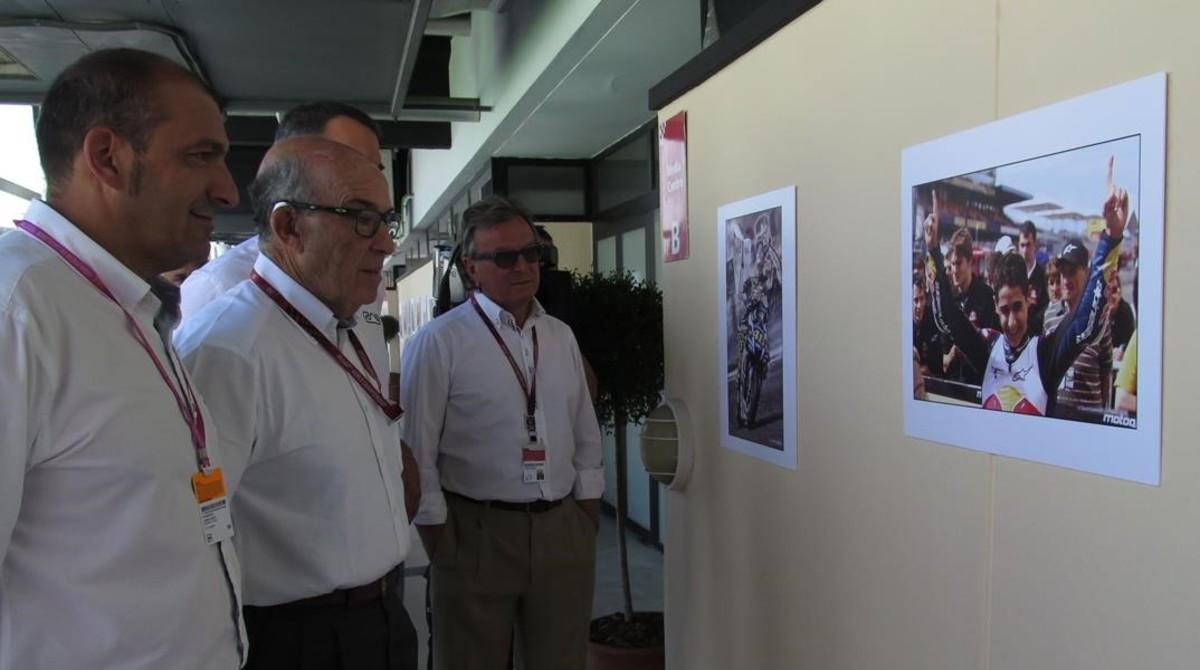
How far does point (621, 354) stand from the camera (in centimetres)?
324

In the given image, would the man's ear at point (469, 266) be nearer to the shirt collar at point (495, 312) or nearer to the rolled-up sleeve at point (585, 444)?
the shirt collar at point (495, 312)

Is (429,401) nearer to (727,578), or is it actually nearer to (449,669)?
(449,669)

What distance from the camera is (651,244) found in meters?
5.02

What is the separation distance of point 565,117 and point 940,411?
3998mm

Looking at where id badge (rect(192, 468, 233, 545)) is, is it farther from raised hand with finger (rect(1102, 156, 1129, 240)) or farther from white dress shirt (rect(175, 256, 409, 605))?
raised hand with finger (rect(1102, 156, 1129, 240))

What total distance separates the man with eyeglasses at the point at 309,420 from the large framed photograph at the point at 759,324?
788 mm

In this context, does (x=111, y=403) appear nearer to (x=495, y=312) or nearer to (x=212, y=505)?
(x=212, y=505)

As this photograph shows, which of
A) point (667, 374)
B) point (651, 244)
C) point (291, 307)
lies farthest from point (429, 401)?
point (651, 244)

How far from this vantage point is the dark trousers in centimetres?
148

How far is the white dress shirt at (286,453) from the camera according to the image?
142 cm

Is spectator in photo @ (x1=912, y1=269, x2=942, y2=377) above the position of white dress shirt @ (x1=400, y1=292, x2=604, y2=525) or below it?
above

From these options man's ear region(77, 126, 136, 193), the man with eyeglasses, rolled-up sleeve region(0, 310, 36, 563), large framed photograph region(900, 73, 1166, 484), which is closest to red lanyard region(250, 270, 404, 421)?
the man with eyeglasses

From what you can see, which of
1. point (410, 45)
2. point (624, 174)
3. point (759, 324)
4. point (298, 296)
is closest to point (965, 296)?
point (759, 324)

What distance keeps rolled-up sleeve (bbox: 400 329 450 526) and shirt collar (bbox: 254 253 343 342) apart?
85 cm
